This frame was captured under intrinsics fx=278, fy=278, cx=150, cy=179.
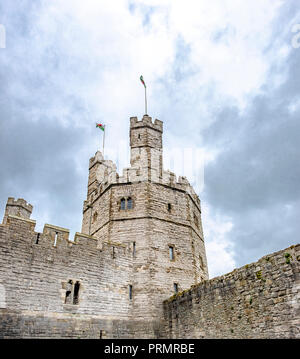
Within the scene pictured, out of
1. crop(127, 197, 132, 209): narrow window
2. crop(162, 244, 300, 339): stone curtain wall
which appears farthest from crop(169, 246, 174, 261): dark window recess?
crop(127, 197, 132, 209): narrow window

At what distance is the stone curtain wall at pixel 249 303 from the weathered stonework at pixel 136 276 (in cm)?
3

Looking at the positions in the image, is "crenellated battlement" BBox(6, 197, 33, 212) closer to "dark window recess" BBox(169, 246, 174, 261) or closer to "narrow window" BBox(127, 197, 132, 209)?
"narrow window" BBox(127, 197, 132, 209)

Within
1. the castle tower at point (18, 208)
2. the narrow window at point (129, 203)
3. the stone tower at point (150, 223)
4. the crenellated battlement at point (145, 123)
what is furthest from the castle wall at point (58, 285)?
the crenellated battlement at point (145, 123)

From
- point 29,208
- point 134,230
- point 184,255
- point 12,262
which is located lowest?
point 12,262

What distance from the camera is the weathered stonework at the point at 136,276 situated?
30.6 ft

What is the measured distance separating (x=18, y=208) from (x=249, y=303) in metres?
14.6

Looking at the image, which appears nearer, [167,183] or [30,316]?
[30,316]

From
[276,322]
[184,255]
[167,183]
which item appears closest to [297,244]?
[276,322]

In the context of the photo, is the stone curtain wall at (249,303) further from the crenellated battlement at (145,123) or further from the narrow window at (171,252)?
the crenellated battlement at (145,123)

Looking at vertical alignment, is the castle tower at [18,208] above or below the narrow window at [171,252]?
above

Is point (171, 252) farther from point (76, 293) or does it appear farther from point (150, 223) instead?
point (76, 293)
